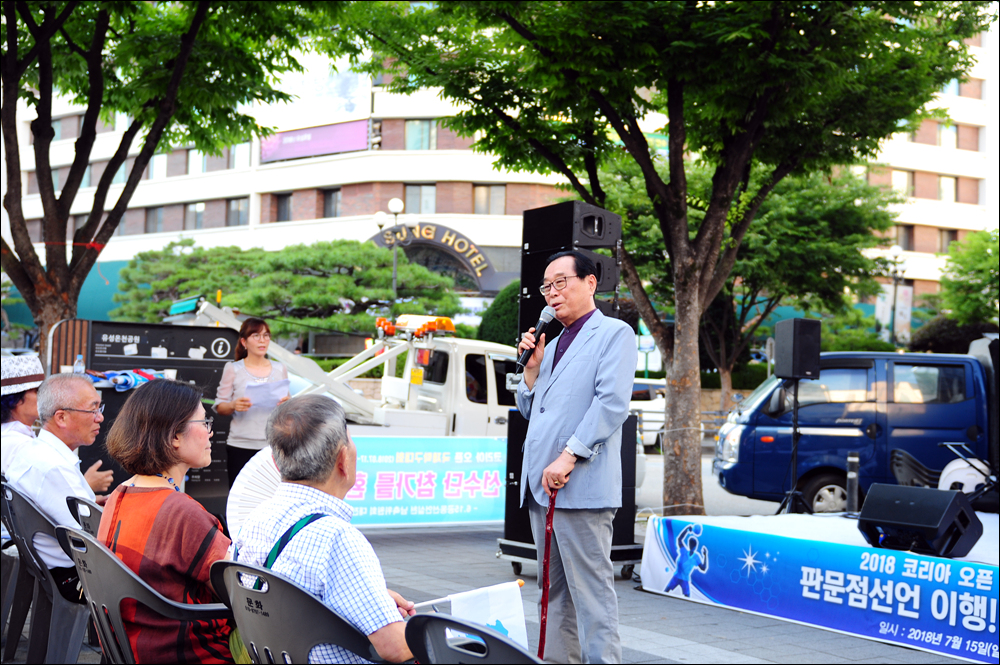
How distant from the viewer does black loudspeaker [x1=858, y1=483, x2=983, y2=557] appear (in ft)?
17.6

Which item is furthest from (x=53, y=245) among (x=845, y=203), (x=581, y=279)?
(x=845, y=203)

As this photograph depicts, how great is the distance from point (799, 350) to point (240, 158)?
36336 millimetres

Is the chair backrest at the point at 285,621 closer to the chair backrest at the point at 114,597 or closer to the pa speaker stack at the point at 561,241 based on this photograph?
the chair backrest at the point at 114,597

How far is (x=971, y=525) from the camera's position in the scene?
5590 millimetres

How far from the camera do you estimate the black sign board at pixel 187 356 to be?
27.2ft

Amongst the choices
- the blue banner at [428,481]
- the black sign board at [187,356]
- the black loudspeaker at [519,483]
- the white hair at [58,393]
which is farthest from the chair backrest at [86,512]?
the blue banner at [428,481]

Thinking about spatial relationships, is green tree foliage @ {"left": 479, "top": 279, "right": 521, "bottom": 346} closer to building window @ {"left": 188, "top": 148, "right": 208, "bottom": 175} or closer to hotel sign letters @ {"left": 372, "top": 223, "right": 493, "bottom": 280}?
hotel sign letters @ {"left": 372, "top": 223, "right": 493, "bottom": 280}

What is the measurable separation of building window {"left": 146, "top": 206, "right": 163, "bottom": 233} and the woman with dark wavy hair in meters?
44.2

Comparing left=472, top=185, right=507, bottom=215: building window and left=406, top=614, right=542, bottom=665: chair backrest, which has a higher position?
left=472, top=185, right=507, bottom=215: building window

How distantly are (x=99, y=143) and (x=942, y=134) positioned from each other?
39.7 m

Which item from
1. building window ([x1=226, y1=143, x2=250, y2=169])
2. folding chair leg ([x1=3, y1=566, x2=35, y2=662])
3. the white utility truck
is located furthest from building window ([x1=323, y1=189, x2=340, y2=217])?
folding chair leg ([x1=3, y1=566, x2=35, y2=662])

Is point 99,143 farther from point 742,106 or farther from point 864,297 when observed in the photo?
point 742,106

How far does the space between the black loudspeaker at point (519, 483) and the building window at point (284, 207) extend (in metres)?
35.0

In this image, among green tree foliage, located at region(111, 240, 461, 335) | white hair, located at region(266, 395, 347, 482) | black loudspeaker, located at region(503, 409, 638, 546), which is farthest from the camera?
green tree foliage, located at region(111, 240, 461, 335)
